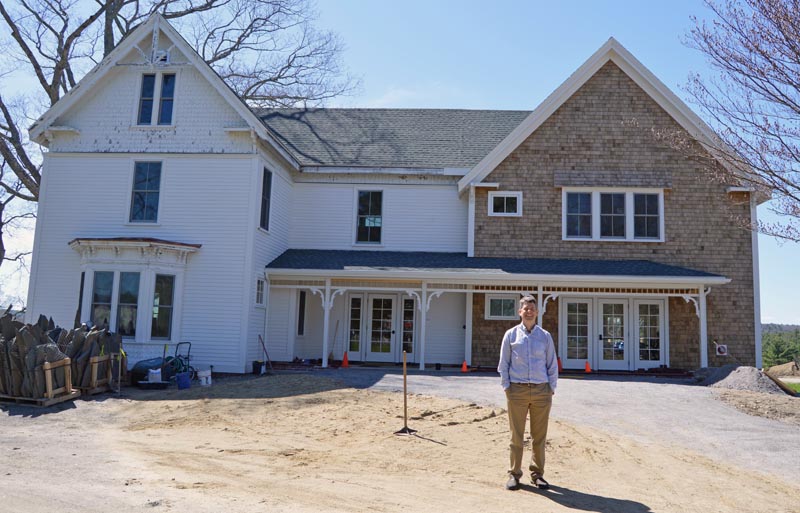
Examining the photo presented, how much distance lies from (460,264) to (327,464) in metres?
10.6

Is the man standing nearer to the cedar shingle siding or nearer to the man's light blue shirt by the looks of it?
the man's light blue shirt

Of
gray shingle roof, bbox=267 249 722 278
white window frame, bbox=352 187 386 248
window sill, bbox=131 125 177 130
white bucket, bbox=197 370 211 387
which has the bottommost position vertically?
white bucket, bbox=197 370 211 387

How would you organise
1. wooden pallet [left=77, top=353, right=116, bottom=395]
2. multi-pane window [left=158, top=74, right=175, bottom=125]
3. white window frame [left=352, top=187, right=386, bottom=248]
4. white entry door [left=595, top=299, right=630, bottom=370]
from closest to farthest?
wooden pallet [left=77, top=353, right=116, bottom=395], multi-pane window [left=158, top=74, right=175, bottom=125], white entry door [left=595, top=299, right=630, bottom=370], white window frame [left=352, top=187, right=386, bottom=248]

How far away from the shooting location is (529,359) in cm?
659

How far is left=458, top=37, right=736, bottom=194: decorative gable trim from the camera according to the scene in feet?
59.6

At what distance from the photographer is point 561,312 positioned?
18094 mm

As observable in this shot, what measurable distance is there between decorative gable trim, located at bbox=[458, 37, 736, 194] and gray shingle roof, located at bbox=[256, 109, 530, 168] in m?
1.07

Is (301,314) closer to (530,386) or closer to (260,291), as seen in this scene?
(260,291)

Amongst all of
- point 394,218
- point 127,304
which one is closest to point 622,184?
point 394,218

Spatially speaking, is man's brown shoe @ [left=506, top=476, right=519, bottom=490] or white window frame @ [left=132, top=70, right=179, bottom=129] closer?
man's brown shoe @ [left=506, top=476, right=519, bottom=490]

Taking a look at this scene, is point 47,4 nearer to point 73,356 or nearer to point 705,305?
point 73,356

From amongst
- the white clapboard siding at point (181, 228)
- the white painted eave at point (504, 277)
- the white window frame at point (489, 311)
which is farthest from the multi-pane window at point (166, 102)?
the white window frame at point (489, 311)

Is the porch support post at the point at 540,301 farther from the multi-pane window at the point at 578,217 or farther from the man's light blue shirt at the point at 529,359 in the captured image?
the man's light blue shirt at the point at 529,359

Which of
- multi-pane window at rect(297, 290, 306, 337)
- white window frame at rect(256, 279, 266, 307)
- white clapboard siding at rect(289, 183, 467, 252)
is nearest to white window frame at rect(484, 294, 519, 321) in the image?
white clapboard siding at rect(289, 183, 467, 252)
